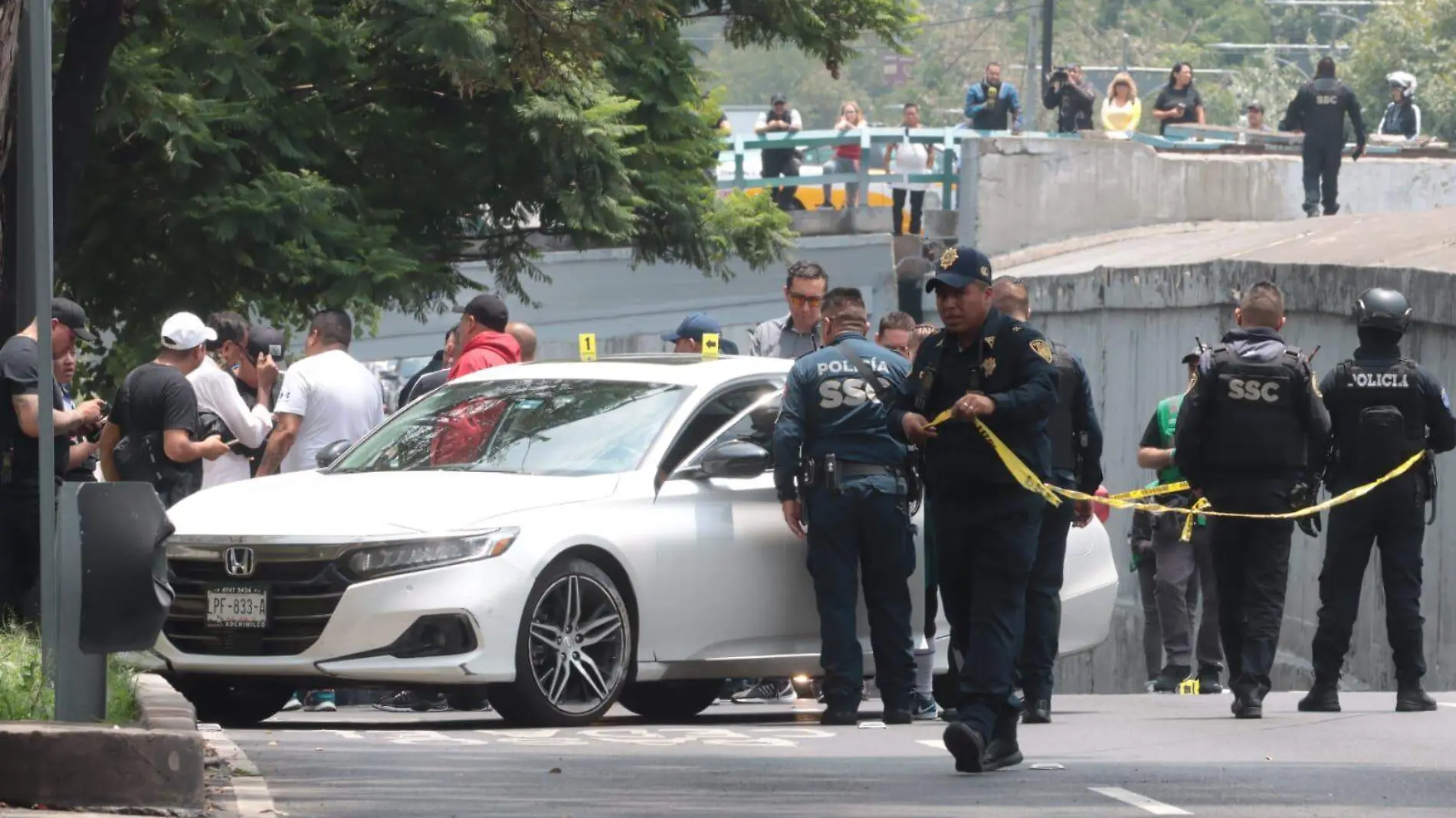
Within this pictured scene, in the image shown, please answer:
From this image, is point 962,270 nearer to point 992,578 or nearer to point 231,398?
point 992,578

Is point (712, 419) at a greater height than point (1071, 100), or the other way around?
point (1071, 100)

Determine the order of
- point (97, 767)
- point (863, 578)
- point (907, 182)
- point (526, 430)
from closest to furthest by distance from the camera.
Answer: point (97, 767) → point (863, 578) → point (526, 430) → point (907, 182)

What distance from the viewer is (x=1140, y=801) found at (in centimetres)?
850

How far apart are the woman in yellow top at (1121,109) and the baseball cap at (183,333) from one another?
2166 cm

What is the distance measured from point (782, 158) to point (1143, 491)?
1957 cm

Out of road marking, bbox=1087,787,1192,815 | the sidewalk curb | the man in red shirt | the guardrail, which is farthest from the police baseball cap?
the guardrail

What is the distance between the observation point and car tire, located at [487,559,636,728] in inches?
426

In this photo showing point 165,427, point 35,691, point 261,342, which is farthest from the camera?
point 261,342

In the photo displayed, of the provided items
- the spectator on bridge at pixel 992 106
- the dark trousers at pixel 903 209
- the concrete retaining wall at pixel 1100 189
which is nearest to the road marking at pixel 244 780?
the concrete retaining wall at pixel 1100 189

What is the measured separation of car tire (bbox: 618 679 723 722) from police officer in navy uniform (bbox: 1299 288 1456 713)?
2601 millimetres

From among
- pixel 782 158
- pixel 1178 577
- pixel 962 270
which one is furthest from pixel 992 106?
pixel 962 270

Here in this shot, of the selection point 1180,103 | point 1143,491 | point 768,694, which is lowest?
point 768,694

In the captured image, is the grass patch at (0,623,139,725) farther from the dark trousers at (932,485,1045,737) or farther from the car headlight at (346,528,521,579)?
the dark trousers at (932,485,1045,737)

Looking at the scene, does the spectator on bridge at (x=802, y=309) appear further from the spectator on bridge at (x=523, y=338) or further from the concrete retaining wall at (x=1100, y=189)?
the concrete retaining wall at (x=1100, y=189)
